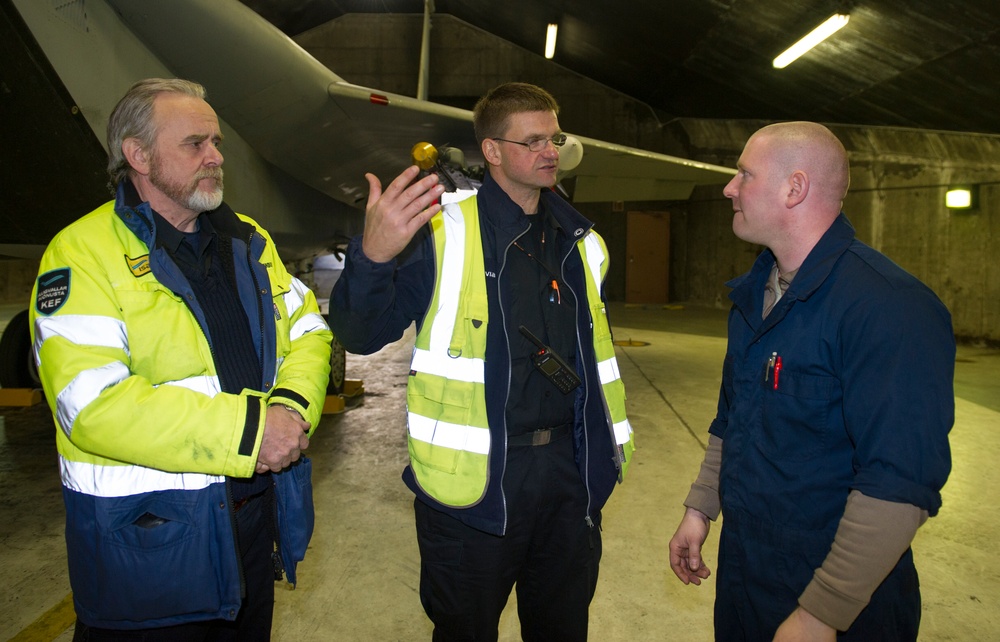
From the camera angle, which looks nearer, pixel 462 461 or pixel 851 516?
pixel 851 516

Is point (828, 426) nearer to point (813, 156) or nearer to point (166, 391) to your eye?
point (813, 156)

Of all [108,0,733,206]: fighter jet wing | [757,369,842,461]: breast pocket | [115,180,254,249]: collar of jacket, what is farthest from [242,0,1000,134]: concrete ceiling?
[115,180,254,249]: collar of jacket

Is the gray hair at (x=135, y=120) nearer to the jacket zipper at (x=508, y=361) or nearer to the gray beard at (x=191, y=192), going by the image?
A: the gray beard at (x=191, y=192)

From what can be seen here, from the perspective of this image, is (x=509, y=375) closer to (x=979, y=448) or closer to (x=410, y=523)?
(x=410, y=523)

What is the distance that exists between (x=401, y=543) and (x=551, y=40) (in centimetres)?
1367

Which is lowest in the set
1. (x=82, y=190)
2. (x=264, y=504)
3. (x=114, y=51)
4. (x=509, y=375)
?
(x=264, y=504)

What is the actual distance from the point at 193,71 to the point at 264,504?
3.82 meters

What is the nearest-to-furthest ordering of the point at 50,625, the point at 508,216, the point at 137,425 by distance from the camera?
1. the point at 137,425
2. the point at 508,216
3. the point at 50,625

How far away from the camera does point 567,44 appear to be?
49.6ft

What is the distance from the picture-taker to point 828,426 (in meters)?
1.46

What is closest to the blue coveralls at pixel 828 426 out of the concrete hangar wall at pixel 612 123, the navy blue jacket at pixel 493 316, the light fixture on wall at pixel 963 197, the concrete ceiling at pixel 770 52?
the navy blue jacket at pixel 493 316

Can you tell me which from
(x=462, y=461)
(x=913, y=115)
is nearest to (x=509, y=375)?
(x=462, y=461)

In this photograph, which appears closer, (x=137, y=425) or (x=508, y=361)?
(x=137, y=425)

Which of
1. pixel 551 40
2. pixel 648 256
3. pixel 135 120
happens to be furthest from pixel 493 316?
pixel 648 256
